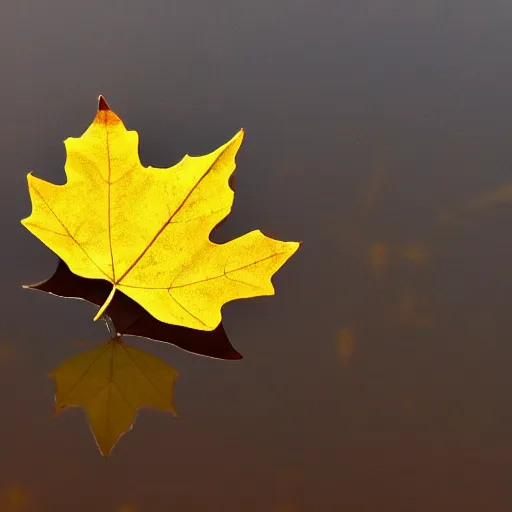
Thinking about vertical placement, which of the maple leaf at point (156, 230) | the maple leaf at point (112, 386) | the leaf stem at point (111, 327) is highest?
the maple leaf at point (156, 230)

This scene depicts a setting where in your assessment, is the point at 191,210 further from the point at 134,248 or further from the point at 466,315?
the point at 466,315

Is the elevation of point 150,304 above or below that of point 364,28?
below

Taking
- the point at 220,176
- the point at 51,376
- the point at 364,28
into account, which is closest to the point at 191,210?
the point at 220,176

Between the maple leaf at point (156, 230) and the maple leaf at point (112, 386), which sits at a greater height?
the maple leaf at point (156, 230)
